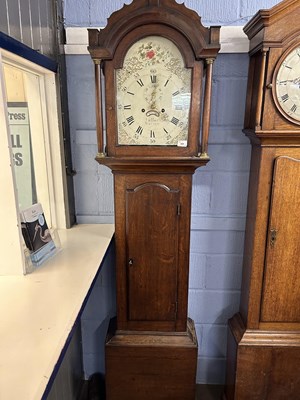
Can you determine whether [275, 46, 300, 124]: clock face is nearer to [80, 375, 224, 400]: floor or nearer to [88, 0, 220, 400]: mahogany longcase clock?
[88, 0, 220, 400]: mahogany longcase clock

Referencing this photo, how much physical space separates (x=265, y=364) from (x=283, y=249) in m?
0.53

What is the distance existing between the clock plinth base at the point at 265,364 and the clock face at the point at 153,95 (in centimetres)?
92

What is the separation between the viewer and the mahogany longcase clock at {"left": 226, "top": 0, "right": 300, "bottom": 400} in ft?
3.83

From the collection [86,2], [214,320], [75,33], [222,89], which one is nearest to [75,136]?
[75,33]

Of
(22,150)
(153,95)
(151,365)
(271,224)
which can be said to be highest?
(153,95)

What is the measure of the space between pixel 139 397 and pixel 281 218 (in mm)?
1037

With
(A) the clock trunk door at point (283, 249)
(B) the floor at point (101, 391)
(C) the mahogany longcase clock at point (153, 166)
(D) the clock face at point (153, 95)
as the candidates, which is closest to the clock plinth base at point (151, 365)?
(C) the mahogany longcase clock at point (153, 166)

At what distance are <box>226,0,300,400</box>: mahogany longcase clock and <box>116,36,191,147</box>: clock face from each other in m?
0.29

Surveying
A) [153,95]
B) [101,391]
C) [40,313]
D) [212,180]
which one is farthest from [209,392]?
[153,95]

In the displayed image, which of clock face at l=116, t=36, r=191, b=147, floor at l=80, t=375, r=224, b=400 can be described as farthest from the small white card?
floor at l=80, t=375, r=224, b=400

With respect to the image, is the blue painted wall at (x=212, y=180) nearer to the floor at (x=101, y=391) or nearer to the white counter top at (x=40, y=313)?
the floor at (x=101, y=391)

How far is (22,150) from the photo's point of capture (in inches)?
56.5

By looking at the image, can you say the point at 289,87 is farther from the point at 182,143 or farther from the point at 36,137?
the point at 36,137

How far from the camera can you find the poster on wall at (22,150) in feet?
4.61
